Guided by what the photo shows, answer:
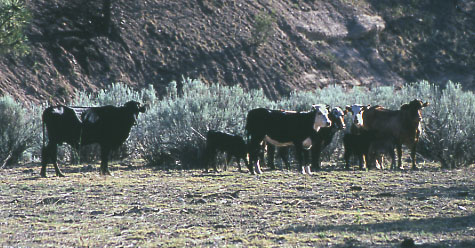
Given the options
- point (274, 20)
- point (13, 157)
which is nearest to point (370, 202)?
point (13, 157)

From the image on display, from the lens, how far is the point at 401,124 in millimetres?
16984

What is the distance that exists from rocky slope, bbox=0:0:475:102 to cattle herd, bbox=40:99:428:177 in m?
15.1

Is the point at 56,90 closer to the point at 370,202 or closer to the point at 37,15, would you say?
the point at 37,15

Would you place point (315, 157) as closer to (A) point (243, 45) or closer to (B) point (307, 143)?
(B) point (307, 143)

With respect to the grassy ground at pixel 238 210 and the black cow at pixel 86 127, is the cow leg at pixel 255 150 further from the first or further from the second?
the black cow at pixel 86 127

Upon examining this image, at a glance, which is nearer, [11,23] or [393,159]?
[393,159]

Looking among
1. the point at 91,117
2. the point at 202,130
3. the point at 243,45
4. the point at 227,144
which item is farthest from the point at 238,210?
the point at 243,45

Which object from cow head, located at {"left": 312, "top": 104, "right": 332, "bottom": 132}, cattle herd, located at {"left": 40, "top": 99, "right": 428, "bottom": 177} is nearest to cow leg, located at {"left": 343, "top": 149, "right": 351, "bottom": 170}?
cattle herd, located at {"left": 40, "top": 99, "right": 428, "bottom": 177}

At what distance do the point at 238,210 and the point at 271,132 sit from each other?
243 inches

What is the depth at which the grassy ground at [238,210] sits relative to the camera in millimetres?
7425

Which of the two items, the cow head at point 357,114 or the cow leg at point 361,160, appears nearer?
the cow leg at point 361,160

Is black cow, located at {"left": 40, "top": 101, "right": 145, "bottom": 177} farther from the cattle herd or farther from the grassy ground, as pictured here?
the grassy ground

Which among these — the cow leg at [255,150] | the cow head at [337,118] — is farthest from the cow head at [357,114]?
the cow leg at [255,150]

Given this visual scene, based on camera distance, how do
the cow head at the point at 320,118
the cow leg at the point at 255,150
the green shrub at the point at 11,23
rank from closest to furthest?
the cow leg at the point at 255,150 < the cow head at the point at 320,118 < the green shrub at the point at 11,23
